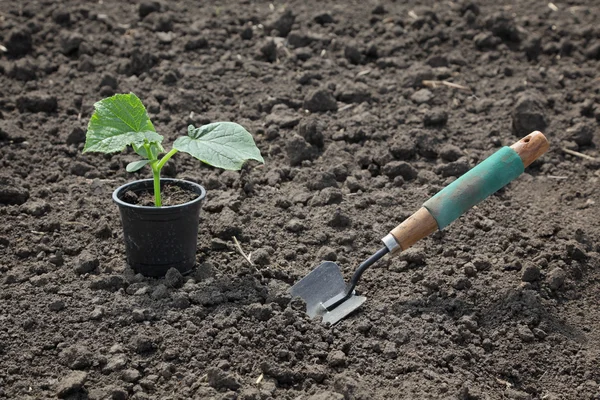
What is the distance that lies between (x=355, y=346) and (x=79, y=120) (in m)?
2.37

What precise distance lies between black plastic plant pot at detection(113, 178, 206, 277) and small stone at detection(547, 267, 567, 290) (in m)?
1.50

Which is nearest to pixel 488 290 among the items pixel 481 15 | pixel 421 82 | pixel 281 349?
pixel 281 349

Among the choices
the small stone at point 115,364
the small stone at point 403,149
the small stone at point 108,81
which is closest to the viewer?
the small stone at point 115,364

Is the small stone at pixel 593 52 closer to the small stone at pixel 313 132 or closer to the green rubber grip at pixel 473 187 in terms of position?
the small stone at pixel 313 132

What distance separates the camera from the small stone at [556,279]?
10.8 ft

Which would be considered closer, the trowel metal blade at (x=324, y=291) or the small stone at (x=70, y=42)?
the trowel metal blade at (x=324, y=291)

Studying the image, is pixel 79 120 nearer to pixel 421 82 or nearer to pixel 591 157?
pixel 421 82

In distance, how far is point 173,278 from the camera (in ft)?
10.3

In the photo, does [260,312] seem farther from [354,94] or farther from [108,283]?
[354,94]

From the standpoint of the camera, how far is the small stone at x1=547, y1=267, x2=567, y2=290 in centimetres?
329

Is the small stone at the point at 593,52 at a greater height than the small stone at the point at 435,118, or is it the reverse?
the small stone at the point at 593,52

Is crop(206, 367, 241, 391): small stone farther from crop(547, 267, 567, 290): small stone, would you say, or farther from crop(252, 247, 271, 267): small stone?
crop(547, 267, 567, 290): small stone

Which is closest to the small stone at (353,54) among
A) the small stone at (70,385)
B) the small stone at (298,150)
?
the small stone at (298,150)

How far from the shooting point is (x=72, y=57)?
16.9 feet
